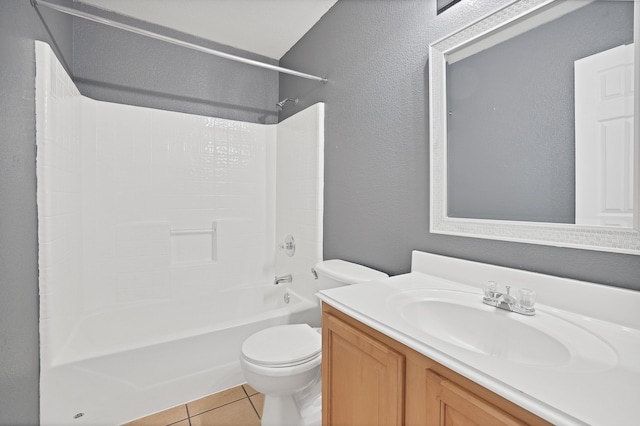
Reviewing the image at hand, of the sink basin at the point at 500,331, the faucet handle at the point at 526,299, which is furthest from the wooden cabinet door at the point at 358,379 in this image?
the faucet handle at the point at 526,299

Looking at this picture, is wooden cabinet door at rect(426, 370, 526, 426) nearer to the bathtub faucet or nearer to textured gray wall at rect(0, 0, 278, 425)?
textured gray wall at rect(0, 0, 278, 425)

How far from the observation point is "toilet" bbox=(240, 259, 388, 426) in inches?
49.4

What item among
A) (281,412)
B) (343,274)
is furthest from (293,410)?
(343,274)

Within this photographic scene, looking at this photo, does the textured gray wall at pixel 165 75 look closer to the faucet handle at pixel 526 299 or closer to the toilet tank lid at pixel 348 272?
the toilet tank lid at pixel 348 272

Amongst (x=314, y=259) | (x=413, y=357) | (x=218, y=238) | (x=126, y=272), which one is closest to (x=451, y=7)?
(x=413, y=357)

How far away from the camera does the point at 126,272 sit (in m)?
2.10

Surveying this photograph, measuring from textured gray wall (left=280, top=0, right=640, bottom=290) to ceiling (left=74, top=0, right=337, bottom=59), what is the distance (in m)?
0.14

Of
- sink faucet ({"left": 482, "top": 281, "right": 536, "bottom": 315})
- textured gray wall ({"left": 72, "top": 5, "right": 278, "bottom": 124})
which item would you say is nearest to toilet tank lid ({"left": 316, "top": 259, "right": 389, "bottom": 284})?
sink faucet ({"left": 482, "top": 281, "right": 536, "bottom": 315})

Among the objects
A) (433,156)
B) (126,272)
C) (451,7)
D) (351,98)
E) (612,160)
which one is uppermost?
(451,7)

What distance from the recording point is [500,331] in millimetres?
841

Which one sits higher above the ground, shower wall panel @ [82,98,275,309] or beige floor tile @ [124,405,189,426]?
shower wall panel @ [82,98,275,309]

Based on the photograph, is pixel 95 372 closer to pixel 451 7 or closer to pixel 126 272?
pixel 126 272

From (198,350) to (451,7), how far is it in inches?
80.9

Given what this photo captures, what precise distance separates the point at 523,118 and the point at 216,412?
2.00 m
